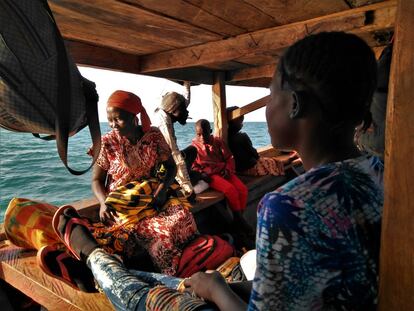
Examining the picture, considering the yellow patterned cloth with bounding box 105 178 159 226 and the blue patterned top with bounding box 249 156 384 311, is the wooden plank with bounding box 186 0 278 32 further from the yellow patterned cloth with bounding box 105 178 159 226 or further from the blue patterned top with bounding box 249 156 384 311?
the blue patterned top with bounding box 249 156 384 311

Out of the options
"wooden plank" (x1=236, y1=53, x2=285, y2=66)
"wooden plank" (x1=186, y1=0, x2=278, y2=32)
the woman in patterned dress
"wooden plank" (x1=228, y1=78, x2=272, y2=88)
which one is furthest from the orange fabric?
"wooden plank" (x1=228, y1=78, x2=272, y2=88)

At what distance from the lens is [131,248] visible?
252cm

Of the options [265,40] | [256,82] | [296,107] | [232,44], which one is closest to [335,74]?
[296,107]

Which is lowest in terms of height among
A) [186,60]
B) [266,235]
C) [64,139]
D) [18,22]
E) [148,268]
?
[148,268]

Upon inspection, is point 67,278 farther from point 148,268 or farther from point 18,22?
point 18,22

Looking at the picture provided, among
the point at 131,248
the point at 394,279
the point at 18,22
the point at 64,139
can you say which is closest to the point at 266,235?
the point at 394,279

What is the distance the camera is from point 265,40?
9.62ft

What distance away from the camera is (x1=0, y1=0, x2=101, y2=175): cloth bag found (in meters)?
1.23

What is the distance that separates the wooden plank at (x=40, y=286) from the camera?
6.22 feet

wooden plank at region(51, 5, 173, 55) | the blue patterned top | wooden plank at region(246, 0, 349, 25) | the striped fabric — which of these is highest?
wooden plank at region(246, 0, 349, 25)

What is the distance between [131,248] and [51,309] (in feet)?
2.22

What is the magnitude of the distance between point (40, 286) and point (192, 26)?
221cm

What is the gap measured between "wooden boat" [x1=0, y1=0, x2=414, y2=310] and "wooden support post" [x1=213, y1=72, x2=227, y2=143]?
1223mm

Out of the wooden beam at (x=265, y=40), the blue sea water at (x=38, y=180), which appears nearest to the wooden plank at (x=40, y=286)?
the wooden beam at (x=265, y=40)
